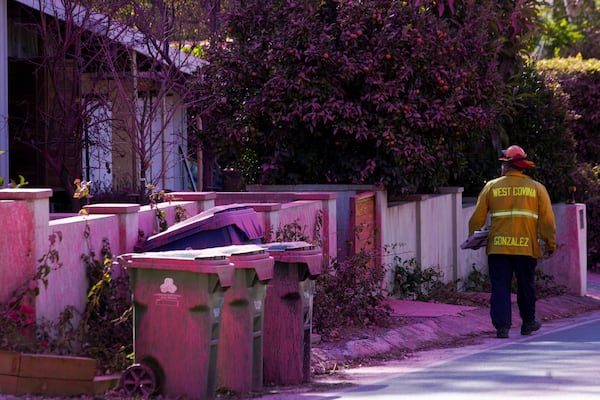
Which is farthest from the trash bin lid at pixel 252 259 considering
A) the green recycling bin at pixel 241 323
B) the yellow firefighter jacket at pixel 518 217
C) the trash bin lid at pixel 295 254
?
the yellow firefighter jacket at pixel 518 217

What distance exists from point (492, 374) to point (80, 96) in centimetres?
908

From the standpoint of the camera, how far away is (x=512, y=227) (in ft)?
40.7

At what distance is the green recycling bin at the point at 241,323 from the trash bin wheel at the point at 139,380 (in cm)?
70

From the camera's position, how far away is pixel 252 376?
28.9ft

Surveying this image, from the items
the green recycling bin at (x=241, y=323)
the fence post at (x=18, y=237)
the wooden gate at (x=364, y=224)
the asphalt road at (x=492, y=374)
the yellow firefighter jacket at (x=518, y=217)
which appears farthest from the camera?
the wooden gate at (x=364, y=224)

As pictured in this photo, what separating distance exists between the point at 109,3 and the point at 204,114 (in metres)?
2.36

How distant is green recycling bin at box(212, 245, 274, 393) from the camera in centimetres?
866

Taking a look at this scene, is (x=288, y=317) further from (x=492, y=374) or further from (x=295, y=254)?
(x=492, y=374)

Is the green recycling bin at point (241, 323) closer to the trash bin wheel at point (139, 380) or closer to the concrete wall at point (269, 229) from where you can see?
the trash bin wheel at point (139, 380)

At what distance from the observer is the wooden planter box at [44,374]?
315 inches

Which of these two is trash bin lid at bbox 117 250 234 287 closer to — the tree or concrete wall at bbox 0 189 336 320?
concrete wall at bbox 0 189 336 320

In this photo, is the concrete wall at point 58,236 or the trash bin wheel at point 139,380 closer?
the trash bin wheel at point 139,380

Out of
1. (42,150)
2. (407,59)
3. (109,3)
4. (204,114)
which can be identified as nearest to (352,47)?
(407,59)

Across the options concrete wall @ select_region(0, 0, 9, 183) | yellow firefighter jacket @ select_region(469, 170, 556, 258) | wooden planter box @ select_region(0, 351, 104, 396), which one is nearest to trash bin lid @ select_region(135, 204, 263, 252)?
wooden planter box @ select_region(0, 351, 104, 396)
